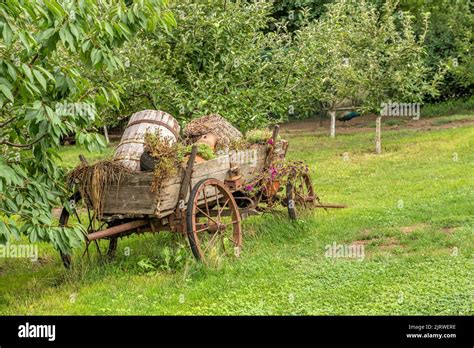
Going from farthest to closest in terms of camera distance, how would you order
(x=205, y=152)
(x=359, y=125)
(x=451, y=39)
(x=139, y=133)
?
(x=359, y=125) → (x=451, y=39) → (x=205, y=152) → (x=139, y=133)

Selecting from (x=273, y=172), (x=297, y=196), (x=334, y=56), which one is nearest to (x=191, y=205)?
(x=273, y=172)

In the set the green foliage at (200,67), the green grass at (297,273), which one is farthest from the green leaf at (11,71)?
the green foliage at (200,67)

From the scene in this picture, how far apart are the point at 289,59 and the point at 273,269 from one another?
7271 mm

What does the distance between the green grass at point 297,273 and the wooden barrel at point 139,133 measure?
1339 millimetres

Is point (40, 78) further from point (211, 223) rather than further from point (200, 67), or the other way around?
point (200, 67)

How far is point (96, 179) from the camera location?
9250 mm

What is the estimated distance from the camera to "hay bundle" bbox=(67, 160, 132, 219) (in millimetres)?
9281

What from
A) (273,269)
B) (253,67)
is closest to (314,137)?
(253,67)

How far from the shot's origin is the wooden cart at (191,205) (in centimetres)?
923

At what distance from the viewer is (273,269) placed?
951 cm

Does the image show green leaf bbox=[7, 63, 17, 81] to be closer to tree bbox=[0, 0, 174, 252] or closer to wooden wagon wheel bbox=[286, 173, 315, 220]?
tree bbox=[0, 0, 174, 252]

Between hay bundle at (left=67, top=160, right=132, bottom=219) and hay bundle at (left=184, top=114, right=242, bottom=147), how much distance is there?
6.42 ft

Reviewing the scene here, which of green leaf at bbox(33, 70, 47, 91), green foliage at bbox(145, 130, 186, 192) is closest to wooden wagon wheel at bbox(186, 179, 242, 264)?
green foliage at bbox(145, 130, 186, 192)

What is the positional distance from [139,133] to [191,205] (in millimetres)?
1491
